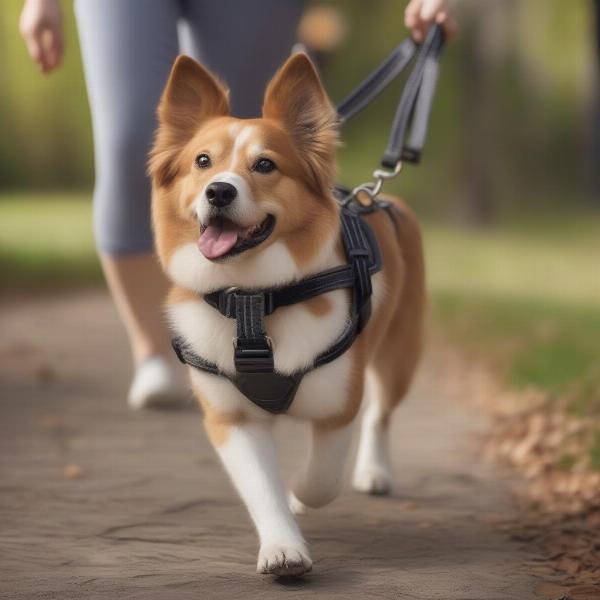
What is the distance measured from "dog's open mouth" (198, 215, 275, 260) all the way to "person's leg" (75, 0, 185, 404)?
1.39 m

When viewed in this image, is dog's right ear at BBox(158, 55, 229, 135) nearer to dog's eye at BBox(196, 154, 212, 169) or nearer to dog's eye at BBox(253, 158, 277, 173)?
dog's eye at BBox(196, 154, 212, 169)

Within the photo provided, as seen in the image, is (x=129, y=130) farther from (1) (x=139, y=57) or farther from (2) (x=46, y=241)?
(2) (x=46, y=241)

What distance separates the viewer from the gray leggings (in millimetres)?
4051

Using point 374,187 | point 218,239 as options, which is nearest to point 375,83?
point 374,187

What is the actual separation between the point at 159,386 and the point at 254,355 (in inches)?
79.1

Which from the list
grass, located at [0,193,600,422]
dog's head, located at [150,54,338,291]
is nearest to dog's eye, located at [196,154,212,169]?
dog's head, located at [150,54,338,291]

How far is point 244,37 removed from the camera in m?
4.14

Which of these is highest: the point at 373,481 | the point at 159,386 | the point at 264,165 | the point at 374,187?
the point at 264,165

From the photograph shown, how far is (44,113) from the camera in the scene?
18.4 metres

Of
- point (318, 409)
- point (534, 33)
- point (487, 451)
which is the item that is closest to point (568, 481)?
point (487, 451)

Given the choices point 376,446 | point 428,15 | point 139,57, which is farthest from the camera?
point 139,57

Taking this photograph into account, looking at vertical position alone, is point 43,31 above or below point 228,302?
above

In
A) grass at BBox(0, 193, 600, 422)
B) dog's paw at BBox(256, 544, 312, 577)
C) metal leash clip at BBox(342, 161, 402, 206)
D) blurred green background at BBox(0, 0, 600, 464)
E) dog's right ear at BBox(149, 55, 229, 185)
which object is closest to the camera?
dog's paw at BBox(256, 544, 312, 577)

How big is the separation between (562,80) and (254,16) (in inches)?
658
